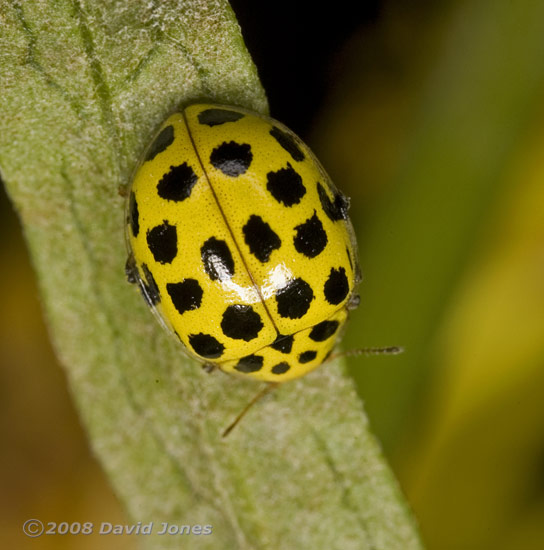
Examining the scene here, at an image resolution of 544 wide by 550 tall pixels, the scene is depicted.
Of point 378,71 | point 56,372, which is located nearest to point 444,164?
point 378,71

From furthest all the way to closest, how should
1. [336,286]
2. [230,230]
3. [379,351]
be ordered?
[379,351] → [336,286] → [230,230]

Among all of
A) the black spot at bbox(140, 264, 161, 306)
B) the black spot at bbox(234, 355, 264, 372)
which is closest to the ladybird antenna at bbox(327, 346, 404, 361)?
the black spot at bbox(234, 355, 264, 372)

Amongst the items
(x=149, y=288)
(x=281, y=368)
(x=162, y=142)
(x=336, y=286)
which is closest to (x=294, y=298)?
(x=336, y=286)

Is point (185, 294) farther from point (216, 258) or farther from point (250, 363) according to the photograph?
point (250, 363)

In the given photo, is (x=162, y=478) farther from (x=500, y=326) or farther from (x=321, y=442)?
(x=500, y=326)

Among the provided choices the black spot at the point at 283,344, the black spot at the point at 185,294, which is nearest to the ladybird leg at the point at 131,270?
the black spot at the point at 185,294

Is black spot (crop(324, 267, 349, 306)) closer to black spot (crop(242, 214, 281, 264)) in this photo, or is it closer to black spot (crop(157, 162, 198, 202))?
black spot (crop(242, 214, 281, 264))
